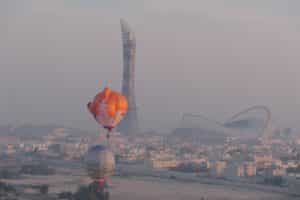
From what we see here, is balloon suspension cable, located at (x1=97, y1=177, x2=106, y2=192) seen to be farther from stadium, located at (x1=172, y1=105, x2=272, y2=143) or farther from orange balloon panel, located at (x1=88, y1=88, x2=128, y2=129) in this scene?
stadium, located at (x1=172, y1=105, x2=272, y2=143)

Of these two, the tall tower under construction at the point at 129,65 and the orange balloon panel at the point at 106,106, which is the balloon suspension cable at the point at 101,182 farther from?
the tall tower under construction at the point at 129,65

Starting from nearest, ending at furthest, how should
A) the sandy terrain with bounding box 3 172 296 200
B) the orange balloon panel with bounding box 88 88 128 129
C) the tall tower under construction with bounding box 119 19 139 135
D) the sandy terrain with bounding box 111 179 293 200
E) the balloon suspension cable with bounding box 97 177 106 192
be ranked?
the orange balloon panel with bounding box 88 88 128 129 < the balloon suspension cable with bounding box 97 177 106 192 < the sandy terrain with bounding box 111 179 293 200 < the sandy terrain with bounding box 3 172 296 200 < the tall tower under construction with bounding box 119 19 139 135

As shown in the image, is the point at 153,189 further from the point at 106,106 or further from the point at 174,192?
the point at 106,106

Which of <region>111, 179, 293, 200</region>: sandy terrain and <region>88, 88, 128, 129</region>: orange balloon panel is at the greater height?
<region>88, 88, 128, 129</region>: orange balloon panel

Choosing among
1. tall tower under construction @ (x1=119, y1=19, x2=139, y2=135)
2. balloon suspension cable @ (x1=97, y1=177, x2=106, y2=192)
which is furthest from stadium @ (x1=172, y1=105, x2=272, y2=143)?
balloon suspension cable @ (x1=97, y1=177, x2=106, y2=192)

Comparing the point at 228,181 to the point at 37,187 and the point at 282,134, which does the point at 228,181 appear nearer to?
the point at 37,187

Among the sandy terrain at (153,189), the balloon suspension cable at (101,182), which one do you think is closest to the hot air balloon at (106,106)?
the balloon suspension cable at (101,182)

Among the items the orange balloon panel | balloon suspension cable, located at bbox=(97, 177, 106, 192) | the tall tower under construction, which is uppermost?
the tall tower under construction

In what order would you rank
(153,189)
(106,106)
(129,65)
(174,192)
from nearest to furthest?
1. (106,106)
2. (174,192)
3. (153,189)
4. (129,65)

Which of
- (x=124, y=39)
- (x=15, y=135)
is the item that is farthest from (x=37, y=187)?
(x=15, y=135)

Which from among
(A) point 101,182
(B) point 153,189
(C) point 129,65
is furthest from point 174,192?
(C) point 129,65

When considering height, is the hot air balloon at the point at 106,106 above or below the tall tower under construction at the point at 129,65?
below
